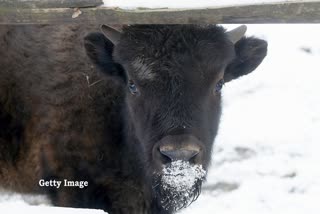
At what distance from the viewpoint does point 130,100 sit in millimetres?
5270

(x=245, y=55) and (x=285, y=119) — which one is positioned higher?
(x=245, y=55)

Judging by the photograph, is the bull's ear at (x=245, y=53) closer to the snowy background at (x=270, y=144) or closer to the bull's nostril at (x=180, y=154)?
the bull's nostril at (x=180, y=154)

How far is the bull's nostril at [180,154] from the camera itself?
4.29m

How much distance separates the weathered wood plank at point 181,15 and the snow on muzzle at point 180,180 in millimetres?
1046

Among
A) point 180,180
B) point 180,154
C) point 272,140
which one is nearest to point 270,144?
→ point 272,140

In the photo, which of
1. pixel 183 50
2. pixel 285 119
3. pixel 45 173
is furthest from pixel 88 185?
pixel 285 119

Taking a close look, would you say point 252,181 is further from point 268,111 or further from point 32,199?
point 32,199

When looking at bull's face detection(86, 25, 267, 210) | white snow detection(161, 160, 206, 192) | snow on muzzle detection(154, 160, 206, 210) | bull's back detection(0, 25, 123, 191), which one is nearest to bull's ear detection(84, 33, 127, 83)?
bull's face detection(86, 25, 267, 210)

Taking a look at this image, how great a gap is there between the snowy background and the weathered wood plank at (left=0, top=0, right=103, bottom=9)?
2.22 meters

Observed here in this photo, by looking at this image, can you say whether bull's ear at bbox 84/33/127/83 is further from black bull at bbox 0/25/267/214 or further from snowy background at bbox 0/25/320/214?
snowy background at bbox 0/25/320/214

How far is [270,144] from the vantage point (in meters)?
8.05

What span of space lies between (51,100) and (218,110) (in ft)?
5.09

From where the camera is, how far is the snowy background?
6957 mm

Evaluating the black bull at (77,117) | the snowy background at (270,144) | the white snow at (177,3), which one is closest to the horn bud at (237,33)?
the black bull at (77,117)
